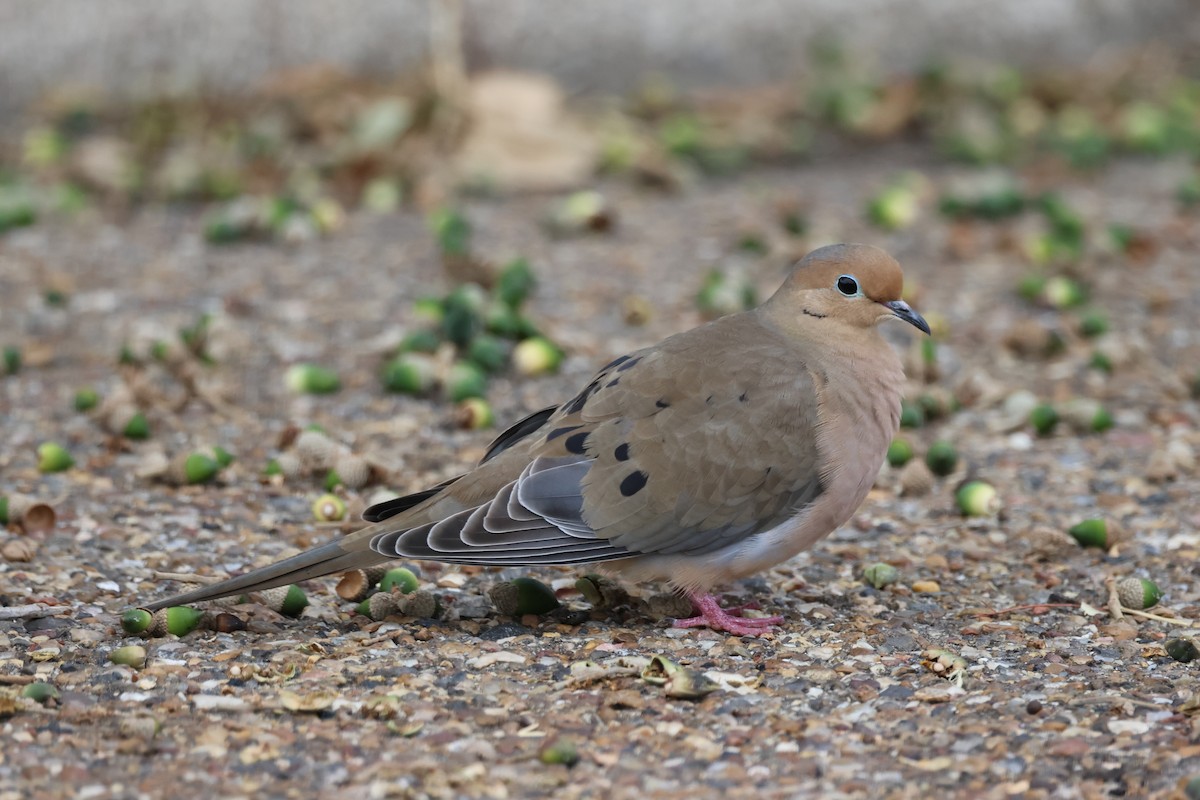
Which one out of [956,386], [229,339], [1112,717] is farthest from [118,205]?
[1112,717]

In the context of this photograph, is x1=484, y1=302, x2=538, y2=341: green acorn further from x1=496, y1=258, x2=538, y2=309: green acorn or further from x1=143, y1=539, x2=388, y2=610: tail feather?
x1=143, y1=539, x2=388, y2=610: tail feather

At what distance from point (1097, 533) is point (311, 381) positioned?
3189 mm

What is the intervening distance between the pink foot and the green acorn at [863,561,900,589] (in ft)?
1.47

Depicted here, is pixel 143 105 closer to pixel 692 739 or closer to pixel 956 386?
pixel 956 386

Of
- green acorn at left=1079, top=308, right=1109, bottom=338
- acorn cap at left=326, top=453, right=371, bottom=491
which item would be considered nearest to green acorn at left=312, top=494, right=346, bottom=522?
acorn cap at left=326, top=453, right=371, bottom=491

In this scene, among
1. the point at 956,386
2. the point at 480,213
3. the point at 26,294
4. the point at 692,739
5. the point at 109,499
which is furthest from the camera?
the point at 480,213

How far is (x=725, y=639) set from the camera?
13.9 ft

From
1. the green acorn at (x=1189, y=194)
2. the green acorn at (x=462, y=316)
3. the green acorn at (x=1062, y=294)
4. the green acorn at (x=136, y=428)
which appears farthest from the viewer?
the green acorn at (x=1189, y=194)

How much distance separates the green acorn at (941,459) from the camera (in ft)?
18.5

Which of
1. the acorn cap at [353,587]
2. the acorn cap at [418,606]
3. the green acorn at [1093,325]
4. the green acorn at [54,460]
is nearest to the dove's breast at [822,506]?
the acorn cap at [418,606]

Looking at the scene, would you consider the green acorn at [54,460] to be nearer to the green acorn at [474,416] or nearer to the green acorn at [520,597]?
the green acorn at [474,416]

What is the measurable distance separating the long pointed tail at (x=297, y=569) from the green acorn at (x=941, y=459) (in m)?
2.34

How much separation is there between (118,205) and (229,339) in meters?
2.69

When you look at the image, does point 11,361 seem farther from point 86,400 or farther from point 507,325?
point 507,325
